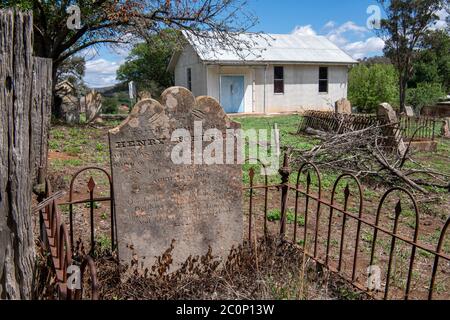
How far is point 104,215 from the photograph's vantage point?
16.9 ft

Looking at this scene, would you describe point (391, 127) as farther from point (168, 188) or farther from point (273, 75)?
point (273, 75)

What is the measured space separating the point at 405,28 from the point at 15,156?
28.7 metres

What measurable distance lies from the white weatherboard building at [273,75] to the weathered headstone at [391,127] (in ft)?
40.4

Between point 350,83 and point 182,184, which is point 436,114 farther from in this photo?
point 182,184

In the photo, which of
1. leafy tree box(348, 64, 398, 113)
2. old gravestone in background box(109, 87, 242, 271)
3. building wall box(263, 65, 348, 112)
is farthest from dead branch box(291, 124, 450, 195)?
leafy tree box(348, 64, 398, 113)

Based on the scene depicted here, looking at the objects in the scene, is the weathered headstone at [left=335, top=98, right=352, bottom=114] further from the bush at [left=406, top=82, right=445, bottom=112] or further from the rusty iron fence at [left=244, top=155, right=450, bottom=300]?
the bush at [left=406, top=82, right=445, bottom=112]

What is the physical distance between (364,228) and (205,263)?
2501 millimetres

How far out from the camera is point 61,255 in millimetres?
2459

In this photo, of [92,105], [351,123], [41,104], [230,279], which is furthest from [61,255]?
[92,105]

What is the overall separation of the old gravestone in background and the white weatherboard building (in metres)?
17.8

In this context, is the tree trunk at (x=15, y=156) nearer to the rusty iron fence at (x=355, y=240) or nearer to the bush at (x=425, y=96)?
the rusty iron fence at (x=355, y=240)

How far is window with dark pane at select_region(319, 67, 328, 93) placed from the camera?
25250mm

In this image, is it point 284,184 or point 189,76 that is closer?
point 284,184
